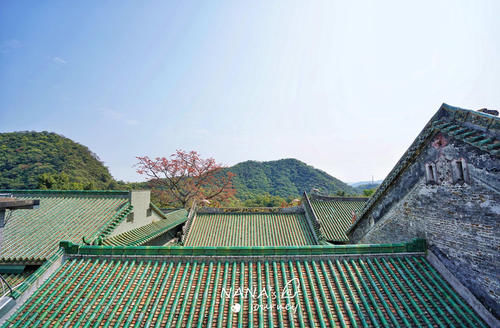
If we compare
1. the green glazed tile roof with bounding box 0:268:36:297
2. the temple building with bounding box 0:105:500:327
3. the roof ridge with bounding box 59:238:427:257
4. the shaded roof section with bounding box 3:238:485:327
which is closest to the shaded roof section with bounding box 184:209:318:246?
the green glazed tile roof with bounding box 0:268:36:297

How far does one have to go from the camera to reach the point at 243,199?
6197cm

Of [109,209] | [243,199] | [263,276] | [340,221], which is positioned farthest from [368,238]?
[243,199]

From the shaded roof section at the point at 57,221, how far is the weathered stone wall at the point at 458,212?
459 inches

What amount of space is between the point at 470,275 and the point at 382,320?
2243 mm

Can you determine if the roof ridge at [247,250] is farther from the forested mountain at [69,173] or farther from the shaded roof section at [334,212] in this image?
the forested mountain at [69,173]

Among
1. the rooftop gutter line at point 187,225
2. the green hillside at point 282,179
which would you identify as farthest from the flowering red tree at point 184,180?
the green hillside at point 282,179

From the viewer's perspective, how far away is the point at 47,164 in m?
45.2

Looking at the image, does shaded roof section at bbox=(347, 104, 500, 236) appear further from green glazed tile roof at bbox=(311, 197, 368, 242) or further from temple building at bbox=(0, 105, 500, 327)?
green glazed tile roof at bbox=(311, 197, 368, 242)

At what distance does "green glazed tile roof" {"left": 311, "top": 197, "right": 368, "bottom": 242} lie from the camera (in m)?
17.1

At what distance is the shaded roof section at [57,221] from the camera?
9273 millimetres

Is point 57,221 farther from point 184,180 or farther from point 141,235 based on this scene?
point 184,180

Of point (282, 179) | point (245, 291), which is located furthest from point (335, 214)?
point (282, 179)

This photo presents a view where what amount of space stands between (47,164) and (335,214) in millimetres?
52763

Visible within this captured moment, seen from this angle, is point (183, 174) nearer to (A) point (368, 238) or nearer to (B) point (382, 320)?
(A) point (368, 238)
